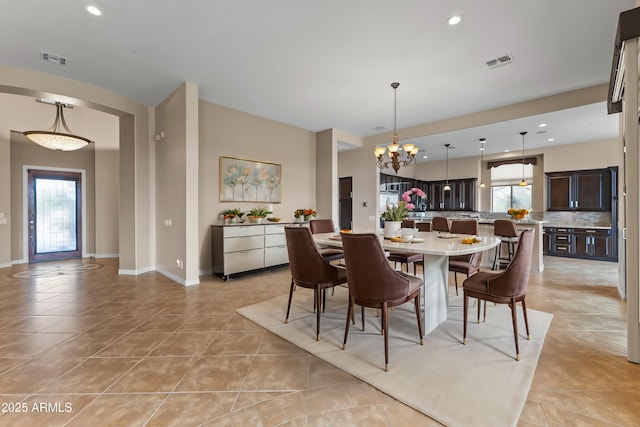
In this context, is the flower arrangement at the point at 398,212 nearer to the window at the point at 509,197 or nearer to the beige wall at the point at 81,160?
the beige wall at the point at 81,160

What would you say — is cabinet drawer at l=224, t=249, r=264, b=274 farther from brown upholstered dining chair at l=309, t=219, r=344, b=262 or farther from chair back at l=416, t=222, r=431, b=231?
chair back at l=416, t=222, r=431, b=231

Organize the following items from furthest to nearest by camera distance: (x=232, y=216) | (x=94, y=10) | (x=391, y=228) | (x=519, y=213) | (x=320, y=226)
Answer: (x=519, y=213) → (x=232, y=216) → (x=320, y=226) → (x=391, y=228) → (x=94, y=10)

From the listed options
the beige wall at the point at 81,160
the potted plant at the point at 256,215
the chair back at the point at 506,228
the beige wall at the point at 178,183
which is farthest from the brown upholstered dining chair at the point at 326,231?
the beige wall at the point at 81,160

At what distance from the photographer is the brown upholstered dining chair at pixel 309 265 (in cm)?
247

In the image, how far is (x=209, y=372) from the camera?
1.90 meters

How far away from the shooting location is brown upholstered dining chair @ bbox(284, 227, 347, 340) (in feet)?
8.10

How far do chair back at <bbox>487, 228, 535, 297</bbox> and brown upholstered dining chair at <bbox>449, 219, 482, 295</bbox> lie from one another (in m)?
0.77

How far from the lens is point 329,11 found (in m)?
2.51

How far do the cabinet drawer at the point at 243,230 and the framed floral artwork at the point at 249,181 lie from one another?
2.30 ft

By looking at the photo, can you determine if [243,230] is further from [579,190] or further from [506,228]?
[579,190]

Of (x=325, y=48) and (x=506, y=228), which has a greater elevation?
(x=325, y=48)

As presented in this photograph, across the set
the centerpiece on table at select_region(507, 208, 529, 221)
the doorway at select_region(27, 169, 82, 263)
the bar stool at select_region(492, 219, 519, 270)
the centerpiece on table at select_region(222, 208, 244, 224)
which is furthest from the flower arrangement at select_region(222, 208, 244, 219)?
the centerpiece on table at select_region(507, 208, 529, 221)

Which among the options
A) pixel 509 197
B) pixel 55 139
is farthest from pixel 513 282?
pixel 509 197

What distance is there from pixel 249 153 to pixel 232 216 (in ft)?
4.39
